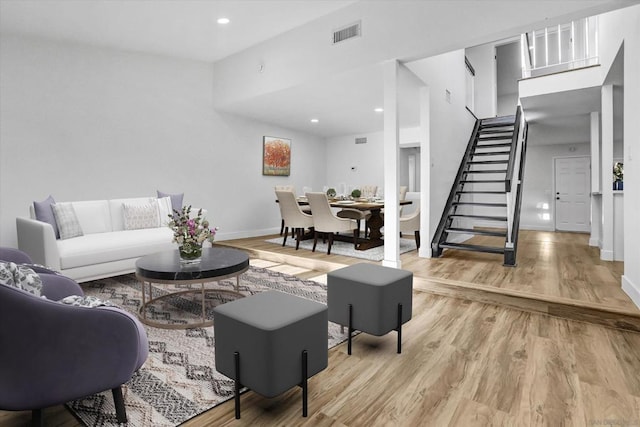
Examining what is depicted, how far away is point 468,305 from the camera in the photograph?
342cm

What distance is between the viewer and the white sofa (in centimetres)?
360

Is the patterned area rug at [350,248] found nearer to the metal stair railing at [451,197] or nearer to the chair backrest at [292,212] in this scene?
the chair backrest at [292,212]

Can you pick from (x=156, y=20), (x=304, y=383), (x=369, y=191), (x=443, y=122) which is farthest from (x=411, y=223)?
(x=156, y=20)

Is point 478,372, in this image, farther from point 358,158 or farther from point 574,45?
point 358,158

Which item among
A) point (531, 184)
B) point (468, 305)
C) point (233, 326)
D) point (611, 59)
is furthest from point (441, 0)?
point (531, 184)

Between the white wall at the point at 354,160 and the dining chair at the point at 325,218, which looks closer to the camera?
the dining chair at the point at 325,218

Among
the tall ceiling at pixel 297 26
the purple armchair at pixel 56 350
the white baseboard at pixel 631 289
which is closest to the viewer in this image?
the purple armchair at pixel 56 350

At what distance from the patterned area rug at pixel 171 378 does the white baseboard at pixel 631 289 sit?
2393 mm

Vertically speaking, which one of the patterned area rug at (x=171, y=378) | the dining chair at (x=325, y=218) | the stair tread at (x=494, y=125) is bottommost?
the patterned area rug at (x=171, y=378)

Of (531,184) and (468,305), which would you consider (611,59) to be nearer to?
(468,305)

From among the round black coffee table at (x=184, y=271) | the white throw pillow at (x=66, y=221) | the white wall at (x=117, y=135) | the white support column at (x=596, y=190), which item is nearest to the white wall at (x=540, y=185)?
the white support column at (x=596, y=190)

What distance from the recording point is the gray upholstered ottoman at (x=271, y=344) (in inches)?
64.5

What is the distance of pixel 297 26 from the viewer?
4805mm

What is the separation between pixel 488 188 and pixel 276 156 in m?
4.59
